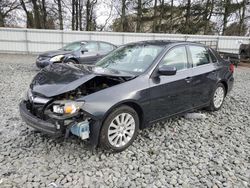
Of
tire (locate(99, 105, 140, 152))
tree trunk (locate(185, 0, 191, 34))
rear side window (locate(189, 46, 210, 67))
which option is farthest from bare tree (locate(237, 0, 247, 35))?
tire (locate(99, 105, 140, 152))

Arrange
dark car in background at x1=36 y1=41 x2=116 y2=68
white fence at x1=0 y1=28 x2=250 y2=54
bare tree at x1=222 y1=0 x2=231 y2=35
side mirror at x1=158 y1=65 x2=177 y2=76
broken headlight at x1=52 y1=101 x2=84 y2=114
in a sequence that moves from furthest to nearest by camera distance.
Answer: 1. bare tree at x1=222 y1=0 x2=231 y2=35
2. white fence at x1=0 y1=28 x2=250 y2=54
3. dark car in background at x1=36 y1=41 x2=116 y2=68
4. side mirror at x1=158 y1=65 x2=177 y2=76
5. broken headlight at x1=52 y1=101 x2=84 y2=114

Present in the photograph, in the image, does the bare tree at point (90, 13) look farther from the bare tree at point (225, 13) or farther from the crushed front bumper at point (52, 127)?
the crushed front bumper at point (52, 127)

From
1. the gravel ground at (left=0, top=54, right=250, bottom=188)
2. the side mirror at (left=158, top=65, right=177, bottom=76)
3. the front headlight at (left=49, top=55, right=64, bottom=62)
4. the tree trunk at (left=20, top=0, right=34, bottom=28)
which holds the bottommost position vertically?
the gravel ground at (left=0, top=54, right=250, bottom=188)

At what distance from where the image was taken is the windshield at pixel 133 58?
3.43 metres

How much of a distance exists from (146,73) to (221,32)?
21281mm

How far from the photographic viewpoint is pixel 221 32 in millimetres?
21562

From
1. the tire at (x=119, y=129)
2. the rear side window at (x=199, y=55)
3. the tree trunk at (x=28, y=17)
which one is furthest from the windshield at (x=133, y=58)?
the tree trunk at (x=28, y=17)

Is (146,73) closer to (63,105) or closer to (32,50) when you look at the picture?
(63,105)

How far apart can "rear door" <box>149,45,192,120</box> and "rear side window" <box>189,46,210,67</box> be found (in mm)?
240

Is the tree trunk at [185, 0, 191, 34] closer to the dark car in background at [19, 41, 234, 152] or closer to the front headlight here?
the front headlight

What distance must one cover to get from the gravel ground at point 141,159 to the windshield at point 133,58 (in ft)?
3.63

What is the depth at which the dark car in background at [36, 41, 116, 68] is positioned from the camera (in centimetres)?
798

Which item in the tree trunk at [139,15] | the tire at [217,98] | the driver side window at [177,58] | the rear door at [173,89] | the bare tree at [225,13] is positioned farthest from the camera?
the tree trunk at [139,15]

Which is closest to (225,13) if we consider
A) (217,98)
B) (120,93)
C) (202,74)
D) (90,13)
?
(90,13)
